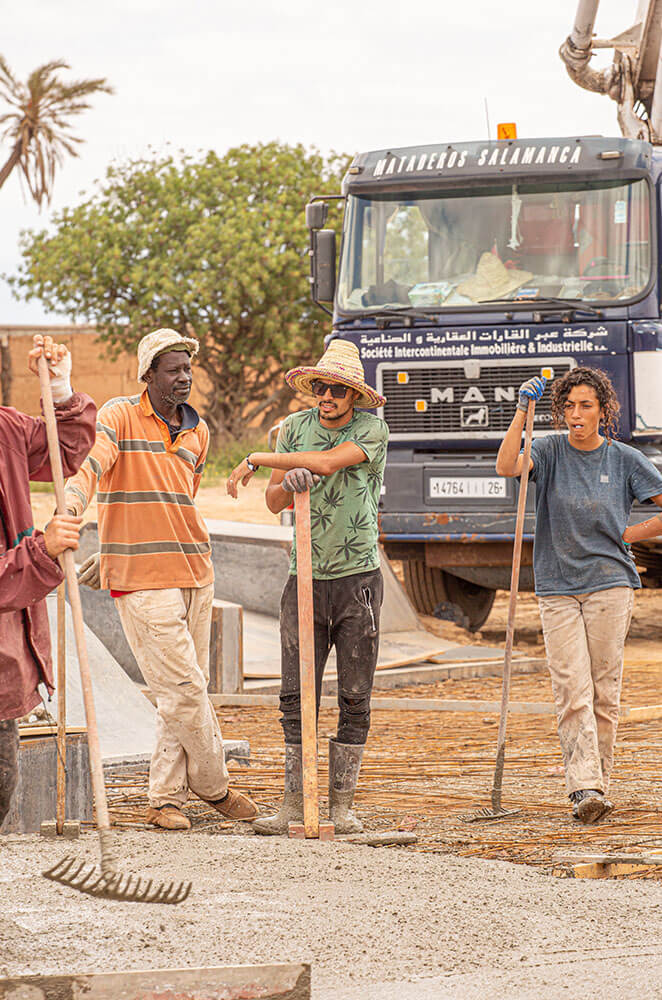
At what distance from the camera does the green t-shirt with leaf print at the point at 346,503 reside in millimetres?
5902

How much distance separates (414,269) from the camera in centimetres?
1127

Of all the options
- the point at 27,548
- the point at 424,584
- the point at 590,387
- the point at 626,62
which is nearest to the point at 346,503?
the point at 590,387

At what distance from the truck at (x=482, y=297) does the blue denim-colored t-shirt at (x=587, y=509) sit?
4327mm

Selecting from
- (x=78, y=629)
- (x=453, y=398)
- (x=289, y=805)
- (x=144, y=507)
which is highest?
(x=453, y=398)

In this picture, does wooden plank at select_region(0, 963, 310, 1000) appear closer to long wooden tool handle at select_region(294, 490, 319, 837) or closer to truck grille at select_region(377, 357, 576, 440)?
long wooden tool handle at select_region(294, 490, 319, 837)

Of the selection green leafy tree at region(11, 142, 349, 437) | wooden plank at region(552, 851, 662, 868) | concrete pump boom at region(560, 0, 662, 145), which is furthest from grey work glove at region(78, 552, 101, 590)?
green leafy tree at region(11, 142, 349, 437)

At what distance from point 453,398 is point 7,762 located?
7393mm

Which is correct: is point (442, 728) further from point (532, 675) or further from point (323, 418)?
point (323, 418)

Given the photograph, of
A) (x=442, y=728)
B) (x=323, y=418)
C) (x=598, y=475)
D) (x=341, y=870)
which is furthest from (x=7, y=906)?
(x=442, y=728)

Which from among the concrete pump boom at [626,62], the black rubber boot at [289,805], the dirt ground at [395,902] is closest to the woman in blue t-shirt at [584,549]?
the dirt ground at [395,902]

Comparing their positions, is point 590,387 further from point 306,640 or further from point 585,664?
point 306,640

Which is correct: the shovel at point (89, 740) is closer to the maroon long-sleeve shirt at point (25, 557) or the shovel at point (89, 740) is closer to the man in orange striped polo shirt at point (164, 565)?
the maroon long-sleeve shirt at point (25, 557)

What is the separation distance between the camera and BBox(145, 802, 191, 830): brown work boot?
592 centimetres

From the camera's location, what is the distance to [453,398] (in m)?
11.4
